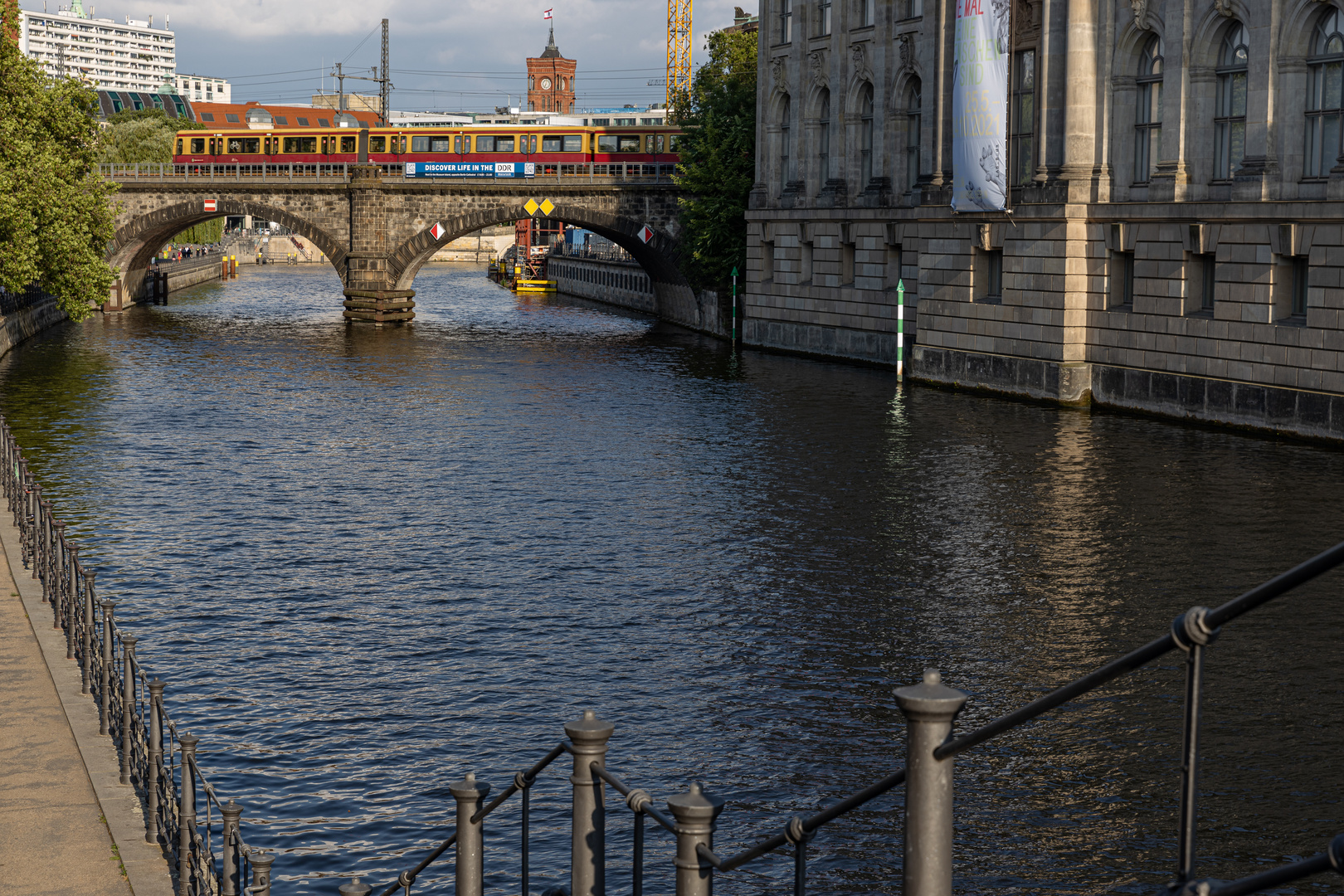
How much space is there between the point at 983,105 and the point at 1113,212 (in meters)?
6.11

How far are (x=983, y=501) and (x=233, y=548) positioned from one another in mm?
15124

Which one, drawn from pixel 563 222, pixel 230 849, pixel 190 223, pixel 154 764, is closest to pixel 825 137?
pixel 563 222

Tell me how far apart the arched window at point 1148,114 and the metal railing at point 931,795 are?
40.8 metres

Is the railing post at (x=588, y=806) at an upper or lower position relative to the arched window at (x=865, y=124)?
lower

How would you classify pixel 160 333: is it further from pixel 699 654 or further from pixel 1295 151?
pixel 699 654

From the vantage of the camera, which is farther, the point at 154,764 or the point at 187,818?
the point at 154,764

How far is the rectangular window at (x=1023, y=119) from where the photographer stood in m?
49.1

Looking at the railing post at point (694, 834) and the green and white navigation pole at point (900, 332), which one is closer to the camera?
the railing post at point (694, 834)

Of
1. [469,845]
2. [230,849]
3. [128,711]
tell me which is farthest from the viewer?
[128,711]

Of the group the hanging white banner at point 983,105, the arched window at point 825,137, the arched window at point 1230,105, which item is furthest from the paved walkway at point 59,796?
the arched window at point 825,137

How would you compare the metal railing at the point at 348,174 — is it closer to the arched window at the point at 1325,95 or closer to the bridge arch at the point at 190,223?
the bridge arch at the point at 190,223

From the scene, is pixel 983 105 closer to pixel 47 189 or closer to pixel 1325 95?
pixel 1325 95

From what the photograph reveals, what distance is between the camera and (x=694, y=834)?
6.65 m

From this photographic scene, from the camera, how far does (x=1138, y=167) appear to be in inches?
1810
